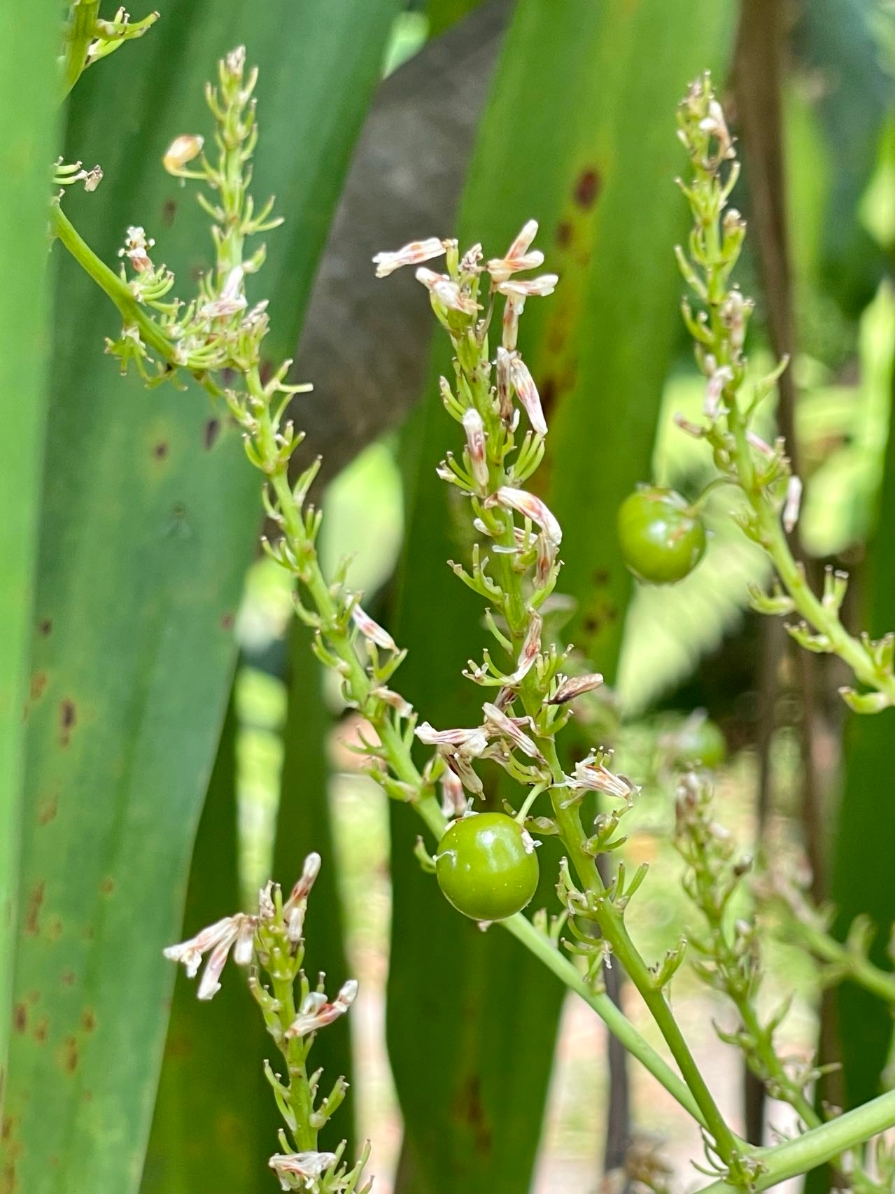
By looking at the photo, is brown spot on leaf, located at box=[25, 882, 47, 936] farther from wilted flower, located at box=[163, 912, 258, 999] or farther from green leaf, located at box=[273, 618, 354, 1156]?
green leaf, located at box=[273, 618, 354, 1156]

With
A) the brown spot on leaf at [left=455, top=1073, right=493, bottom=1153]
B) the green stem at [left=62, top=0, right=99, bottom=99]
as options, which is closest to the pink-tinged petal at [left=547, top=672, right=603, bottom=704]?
the green stem at [left=62, top=0, right=99, bottom=99]

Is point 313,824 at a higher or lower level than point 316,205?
lower

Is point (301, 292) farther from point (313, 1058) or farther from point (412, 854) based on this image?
point (313, 1058)

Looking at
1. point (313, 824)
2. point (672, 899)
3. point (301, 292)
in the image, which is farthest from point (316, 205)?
point (672, 899)

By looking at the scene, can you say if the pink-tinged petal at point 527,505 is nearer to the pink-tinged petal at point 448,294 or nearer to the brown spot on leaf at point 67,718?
the pink-tinged petal at point 448,294

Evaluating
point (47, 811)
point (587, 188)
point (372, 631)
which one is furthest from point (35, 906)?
point (587, 188)
